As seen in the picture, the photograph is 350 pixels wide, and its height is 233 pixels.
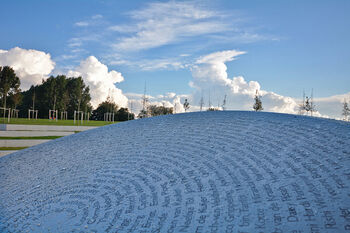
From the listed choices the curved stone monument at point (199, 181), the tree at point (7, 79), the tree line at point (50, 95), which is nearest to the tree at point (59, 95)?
the tree line at point (50, 95)

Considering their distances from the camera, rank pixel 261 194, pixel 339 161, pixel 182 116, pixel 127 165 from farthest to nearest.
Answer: pixel 182 116, pixel 127 165, pixel 339 161, pixel 261 194

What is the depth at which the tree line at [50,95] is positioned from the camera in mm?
32616

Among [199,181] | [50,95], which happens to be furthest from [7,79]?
[199,181]

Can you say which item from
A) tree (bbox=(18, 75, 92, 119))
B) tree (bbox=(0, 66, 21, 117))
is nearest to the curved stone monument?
tree (bbox=(0, 66, 21, 117))

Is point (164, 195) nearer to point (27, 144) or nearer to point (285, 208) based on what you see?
point (285, 208)

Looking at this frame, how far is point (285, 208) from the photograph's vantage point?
336cm

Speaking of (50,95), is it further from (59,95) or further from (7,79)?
(7,79)

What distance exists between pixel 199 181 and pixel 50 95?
45.0 metres

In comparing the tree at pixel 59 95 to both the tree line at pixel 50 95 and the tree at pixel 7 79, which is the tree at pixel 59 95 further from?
the tree at pixel 7 79

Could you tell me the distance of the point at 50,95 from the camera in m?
44.7

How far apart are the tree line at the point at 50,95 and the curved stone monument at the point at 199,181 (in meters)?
29.9

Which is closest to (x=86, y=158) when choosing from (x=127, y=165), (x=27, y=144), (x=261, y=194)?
(x=127, y=165)

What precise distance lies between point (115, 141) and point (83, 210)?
253 centimetres

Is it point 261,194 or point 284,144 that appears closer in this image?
point 261,194
